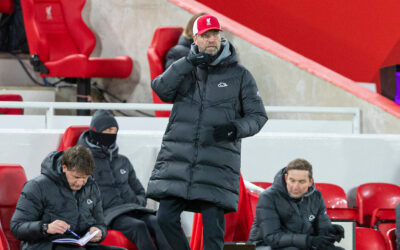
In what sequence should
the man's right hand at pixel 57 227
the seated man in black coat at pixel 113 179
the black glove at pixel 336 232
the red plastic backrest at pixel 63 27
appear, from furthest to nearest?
1. the red plastic backrest at pixel 63 27
2. the seated man in black coat at pixel 113 179
3. the black glove at pixel 336 232
4. the man's right hand at pixel 57 227

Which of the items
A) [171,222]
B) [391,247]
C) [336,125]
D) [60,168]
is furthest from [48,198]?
[336,125]

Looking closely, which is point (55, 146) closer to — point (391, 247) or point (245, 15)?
point (391, 247)


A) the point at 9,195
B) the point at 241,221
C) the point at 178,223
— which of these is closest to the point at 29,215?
the point at 9,195

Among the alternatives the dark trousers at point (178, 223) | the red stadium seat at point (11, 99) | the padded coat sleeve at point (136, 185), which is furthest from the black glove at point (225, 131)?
the red stadium seat at point (11, 99)

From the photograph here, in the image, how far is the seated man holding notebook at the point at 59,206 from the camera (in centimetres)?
326

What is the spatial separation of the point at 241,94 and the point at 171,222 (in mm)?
578

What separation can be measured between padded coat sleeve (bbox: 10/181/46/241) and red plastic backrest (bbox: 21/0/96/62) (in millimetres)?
3385

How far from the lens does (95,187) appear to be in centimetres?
353

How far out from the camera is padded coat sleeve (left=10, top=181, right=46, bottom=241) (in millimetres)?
3238

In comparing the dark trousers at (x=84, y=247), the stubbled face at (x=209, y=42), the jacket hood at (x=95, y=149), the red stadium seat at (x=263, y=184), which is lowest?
the dark trousers at (x=84, y=247)

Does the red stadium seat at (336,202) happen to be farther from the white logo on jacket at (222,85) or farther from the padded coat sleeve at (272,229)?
the white logo on jacket at (222,85)

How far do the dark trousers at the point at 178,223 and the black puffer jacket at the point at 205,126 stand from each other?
5 cm

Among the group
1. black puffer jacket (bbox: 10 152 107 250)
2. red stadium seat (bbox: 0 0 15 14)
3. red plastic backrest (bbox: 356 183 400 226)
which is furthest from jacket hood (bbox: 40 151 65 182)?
red stadium seat (bbox: 0 0 15 14)

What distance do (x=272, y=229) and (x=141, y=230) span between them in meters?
0.75
